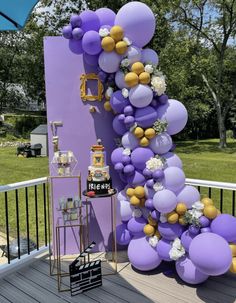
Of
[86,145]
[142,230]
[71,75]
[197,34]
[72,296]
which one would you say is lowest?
[72,296]

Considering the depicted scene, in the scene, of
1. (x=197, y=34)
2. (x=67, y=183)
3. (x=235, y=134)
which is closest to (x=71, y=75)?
(x=67, y=183)

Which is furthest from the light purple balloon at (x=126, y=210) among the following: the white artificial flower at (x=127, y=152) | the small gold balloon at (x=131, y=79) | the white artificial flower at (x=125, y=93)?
the small gold balloon at (x=131, y=79)

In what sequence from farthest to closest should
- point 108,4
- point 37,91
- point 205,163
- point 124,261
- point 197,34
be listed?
1. point 37,91
2. point 197,34
3. point 108,4
4. point 205,163
5. point 124,261

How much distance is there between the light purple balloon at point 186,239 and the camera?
9.00 ft

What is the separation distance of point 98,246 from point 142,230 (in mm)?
Result: 671

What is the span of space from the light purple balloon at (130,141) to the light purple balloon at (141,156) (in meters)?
0.06

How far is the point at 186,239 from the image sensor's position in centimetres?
276

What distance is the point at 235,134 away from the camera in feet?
75.5

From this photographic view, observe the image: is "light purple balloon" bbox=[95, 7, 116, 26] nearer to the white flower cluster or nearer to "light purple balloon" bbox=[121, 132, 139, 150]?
"light purple balloon" bbox=[121, 132, 139, 150]

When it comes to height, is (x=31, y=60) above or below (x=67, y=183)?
above

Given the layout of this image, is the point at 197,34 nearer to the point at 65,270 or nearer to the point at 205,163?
the point at 205,163

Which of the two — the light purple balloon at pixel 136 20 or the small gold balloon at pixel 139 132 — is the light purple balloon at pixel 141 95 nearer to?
the small gold balloon at pixel 139 132

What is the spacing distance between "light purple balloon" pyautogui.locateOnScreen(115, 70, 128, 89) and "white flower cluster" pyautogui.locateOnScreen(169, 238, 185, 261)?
54.8 inches

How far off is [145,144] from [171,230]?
2.46ft
